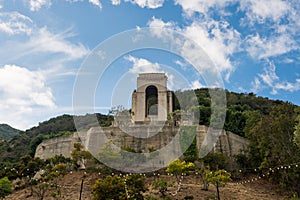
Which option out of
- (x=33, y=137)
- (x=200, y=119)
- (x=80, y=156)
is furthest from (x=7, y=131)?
(x=80, y=156)

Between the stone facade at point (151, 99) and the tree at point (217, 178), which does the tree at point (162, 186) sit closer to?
the tree at point (217, 178)

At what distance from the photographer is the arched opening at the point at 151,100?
35281 millimetres

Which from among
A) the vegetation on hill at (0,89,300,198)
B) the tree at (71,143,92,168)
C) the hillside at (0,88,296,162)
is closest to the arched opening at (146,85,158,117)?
the hillside at (0,88,296,162)

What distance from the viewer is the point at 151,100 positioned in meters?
36.5

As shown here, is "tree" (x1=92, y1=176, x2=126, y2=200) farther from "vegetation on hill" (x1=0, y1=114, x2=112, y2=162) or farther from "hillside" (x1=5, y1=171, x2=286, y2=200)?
"vegetation on hill" (x1=0, y1=114, x2=112, y2=162)

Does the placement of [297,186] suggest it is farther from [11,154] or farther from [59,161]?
[11,154]

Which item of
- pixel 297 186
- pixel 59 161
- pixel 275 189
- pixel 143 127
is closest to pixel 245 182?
pixel 275 189

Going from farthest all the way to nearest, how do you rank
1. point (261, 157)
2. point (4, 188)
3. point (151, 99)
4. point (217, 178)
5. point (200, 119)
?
point (151, 99)
point (200, 119)
point (261, 157)
point (4, 188)
point (217, 178)

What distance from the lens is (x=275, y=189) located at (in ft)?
75.0

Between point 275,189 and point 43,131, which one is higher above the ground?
point 43,131

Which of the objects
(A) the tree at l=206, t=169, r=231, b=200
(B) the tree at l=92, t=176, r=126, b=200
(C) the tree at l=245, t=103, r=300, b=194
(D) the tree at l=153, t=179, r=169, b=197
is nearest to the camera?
(B) the tree at l=92, t=176, r=126, b=200

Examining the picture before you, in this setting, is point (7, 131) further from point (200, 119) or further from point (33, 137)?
point (200, 119)

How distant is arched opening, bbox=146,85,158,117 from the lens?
116 feet

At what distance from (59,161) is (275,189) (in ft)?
53.2
